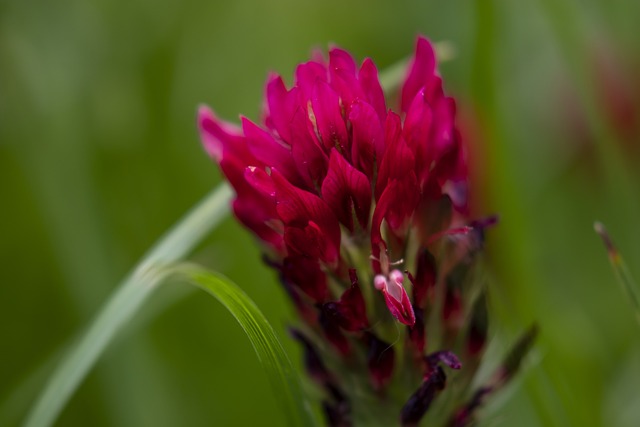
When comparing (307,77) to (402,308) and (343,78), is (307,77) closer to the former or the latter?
(343,78)

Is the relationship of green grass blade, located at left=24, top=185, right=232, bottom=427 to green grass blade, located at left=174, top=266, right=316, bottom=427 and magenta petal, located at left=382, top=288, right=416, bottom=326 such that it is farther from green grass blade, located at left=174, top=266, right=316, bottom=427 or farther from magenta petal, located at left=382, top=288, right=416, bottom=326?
magenta petal, located at left=382, top=288, right=416, bottom=326

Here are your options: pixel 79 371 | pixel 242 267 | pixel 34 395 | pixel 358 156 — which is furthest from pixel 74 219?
pixel 358 156

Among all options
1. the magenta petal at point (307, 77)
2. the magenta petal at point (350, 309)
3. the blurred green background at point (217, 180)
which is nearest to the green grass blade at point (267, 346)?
the magenta petal at point (350, 309)

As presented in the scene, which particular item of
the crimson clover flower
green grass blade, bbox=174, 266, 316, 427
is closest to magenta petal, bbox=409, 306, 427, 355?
the crimson clover flower

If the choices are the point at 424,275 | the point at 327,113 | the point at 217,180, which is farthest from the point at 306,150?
the point at 217,180

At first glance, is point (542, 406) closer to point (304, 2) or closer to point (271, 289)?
point (271, 289)

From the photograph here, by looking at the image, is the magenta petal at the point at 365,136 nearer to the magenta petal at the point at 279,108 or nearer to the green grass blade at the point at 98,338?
the magenta petal at the point at 279,108
